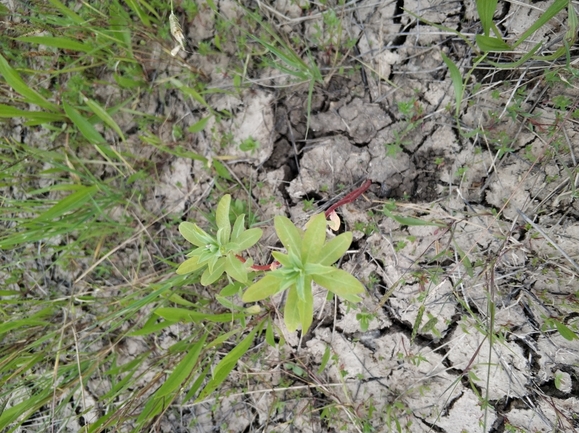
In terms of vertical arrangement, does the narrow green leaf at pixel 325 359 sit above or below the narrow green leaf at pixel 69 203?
below

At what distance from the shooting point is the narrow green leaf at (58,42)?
7.21 feet

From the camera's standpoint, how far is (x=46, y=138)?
2760mm

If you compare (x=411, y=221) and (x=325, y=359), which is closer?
(x=411, y=221)

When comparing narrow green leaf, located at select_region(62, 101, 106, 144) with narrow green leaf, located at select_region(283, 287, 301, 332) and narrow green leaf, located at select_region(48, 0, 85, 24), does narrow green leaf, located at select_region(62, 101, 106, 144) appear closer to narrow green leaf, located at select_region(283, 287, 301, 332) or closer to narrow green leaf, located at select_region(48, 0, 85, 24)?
narrow green leaf, located at select_region(48, 0, 85, 24)

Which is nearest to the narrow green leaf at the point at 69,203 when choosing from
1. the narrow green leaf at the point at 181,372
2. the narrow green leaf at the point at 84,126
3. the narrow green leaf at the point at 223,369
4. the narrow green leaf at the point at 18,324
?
the narrow green leaf at the point at 84,126

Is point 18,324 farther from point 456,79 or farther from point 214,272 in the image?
point 456,79

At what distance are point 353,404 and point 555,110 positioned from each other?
1.87 meters

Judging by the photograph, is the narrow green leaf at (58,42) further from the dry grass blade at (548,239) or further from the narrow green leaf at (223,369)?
the dry grass blade at (548,239)

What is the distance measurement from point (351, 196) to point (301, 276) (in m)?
0.74

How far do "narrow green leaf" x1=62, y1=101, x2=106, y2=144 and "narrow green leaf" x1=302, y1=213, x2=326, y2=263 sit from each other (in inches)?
65.1

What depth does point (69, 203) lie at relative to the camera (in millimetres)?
2371

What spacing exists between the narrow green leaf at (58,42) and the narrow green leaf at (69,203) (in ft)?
2.67

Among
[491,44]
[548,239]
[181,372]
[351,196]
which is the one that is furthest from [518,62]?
[181,372]

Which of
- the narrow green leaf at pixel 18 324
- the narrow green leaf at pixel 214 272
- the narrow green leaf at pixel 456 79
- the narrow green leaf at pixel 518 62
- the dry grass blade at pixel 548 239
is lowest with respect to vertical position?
the narrow green leaf at pixel 18 324
